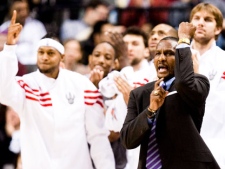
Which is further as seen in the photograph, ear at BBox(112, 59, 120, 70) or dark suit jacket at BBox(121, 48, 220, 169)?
ear at BBox(112, 59, 120, 70)

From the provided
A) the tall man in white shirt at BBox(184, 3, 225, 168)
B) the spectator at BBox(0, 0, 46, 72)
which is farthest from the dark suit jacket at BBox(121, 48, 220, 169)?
the spectator at BBox(0, 0, 46, 72)

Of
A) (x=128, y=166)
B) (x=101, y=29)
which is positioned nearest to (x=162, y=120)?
(x=128, y=166)

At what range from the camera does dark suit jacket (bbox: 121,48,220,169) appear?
24.8 ft

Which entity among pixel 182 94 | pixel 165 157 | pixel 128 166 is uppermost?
pixel 182 94

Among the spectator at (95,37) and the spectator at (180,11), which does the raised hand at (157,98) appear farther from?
the spectator at (180,11)

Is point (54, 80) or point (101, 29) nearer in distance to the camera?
point (54, 80)

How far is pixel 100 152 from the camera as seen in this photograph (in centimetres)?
959

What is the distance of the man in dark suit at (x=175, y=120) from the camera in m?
7.58

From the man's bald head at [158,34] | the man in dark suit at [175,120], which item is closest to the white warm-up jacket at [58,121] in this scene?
the man's bald head at [158,34]

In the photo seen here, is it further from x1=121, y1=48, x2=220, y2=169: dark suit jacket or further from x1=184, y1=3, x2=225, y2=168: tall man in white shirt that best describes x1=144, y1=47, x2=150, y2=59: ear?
x1=121, y1=48, x2=220, y2=169: dark suit jacket

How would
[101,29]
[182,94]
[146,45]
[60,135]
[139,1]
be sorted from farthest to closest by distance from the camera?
[139,1]
[101,29]
[146,45]
[60,135]
[182,94]

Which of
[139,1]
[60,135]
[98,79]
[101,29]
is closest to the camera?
[60,135]

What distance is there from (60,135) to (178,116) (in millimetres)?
2043

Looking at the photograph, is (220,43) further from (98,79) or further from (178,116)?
(178,116)
